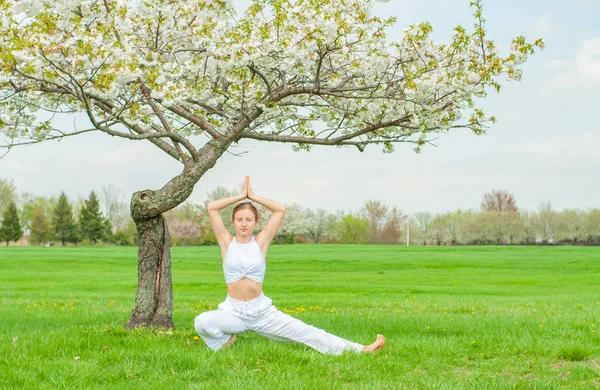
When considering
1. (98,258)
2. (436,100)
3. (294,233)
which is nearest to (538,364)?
(436,100)

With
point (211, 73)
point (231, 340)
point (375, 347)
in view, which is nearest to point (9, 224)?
point (211, 73)

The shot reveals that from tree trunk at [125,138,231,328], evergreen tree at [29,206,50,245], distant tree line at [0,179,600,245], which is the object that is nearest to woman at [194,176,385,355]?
tree trunk at [125,138,231,328]

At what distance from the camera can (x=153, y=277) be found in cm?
888

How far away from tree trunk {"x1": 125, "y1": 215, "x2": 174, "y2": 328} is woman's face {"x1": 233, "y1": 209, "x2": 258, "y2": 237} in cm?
217

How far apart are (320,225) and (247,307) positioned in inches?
3122

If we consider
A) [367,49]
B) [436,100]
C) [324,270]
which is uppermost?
[367,49]

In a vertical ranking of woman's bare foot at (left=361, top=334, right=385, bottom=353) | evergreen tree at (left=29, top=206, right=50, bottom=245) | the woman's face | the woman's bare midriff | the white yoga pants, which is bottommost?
woman's bare foot at (left=361, top=334, right=385, bottom=353)

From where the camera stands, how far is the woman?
7.03 metres

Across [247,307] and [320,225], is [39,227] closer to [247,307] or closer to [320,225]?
[320,225]

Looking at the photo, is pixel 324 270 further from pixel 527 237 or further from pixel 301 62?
pixel 527 237

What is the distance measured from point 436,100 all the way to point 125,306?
29.7 ft

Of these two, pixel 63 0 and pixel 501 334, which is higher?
pixel 63 0

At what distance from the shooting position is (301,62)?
824cm

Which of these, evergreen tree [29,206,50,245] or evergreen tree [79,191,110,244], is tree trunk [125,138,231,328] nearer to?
evergreen tree [79,191,110,244]
